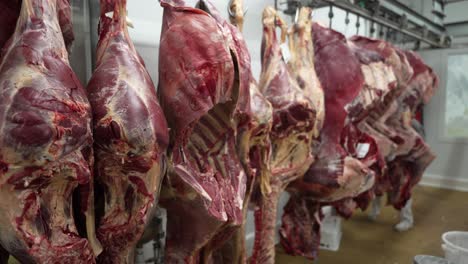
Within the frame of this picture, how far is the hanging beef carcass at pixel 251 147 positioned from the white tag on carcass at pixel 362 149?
0.71 meters

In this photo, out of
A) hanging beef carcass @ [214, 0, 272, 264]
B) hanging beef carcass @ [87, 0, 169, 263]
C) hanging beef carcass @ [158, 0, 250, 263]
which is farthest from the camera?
hanging beef carcass @ [214, 0, 272, 264]

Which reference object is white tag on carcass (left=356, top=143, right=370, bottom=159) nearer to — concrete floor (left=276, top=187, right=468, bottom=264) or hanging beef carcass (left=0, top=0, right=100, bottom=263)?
concrete floor (left=276, top=187, right=468, bottom=264)

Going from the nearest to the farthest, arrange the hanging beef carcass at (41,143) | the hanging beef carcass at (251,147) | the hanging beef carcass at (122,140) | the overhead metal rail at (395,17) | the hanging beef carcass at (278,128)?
the hanging beef carcass at (41,143), the hanging beef carcass at (122,140), the hanging beef carcass at (251,147), the hanging beef carcass at (278,128), the overhead metal rail at (395,17)

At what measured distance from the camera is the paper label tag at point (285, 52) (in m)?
1.36

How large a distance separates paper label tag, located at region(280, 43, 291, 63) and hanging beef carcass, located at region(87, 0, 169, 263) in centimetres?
68

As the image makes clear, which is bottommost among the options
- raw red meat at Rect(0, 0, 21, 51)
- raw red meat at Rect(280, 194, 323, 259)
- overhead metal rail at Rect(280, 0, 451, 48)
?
raw red meat at Rect(280, 194, 323, 259)

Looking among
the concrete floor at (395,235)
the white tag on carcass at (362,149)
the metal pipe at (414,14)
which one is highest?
the metal pipe at (414,14)

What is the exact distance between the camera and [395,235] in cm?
255

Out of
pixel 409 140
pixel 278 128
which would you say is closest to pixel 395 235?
pixel 409 140

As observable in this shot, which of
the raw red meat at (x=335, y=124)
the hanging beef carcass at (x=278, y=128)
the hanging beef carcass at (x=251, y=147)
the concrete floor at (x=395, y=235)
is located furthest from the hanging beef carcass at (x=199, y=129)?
the concrete floor at (x=395, y=235)

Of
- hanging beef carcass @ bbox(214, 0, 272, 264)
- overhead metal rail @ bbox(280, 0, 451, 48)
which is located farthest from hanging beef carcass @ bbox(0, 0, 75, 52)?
overhead metal rail @ bbox(280, 0, 451, 48)

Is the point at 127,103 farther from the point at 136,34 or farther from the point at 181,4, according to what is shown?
the point at 136,34

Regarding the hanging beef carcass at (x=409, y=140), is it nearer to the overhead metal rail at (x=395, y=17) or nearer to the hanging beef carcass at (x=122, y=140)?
the overhead metal rail at (x=395, y=17)

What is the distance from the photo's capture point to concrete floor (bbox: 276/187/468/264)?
7.14 ft
